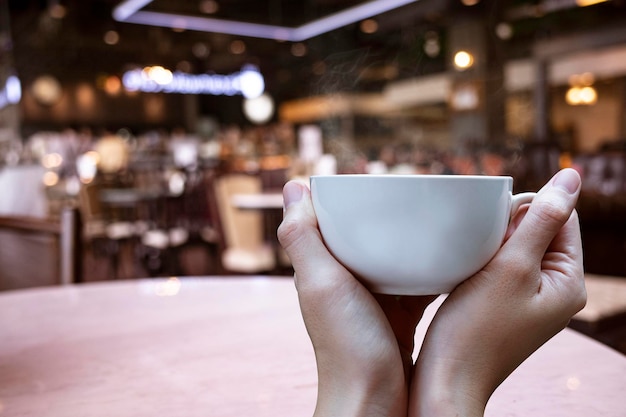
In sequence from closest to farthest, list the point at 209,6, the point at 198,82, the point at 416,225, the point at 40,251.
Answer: the point at 416,225
the point at 40,251
the point at 209,6
the point at 198,82

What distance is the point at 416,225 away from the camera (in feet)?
1.04

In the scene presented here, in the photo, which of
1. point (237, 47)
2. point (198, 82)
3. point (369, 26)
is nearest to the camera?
point (369, 26)

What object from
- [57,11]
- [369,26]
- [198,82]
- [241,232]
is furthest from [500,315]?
[198,82]

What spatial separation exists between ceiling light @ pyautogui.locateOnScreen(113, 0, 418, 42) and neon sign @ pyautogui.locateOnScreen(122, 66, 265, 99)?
9.43 feet

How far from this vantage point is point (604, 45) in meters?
9.88

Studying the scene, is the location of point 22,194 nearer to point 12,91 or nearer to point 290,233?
point 290,233

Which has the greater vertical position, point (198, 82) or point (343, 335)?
point (198, 82)

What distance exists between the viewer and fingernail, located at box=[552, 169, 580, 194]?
1.13 ft

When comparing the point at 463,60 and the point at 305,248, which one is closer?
the point at 305,248

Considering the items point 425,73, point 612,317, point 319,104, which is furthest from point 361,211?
point 319,104

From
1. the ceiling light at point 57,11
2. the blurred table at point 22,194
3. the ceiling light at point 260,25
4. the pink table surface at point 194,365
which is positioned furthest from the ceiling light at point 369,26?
the pink table surface at point 194,365

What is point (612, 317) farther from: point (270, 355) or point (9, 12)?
point (9, 12)

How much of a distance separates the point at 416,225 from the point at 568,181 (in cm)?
11

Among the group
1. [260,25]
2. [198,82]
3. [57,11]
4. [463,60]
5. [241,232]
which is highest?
[57,11]
